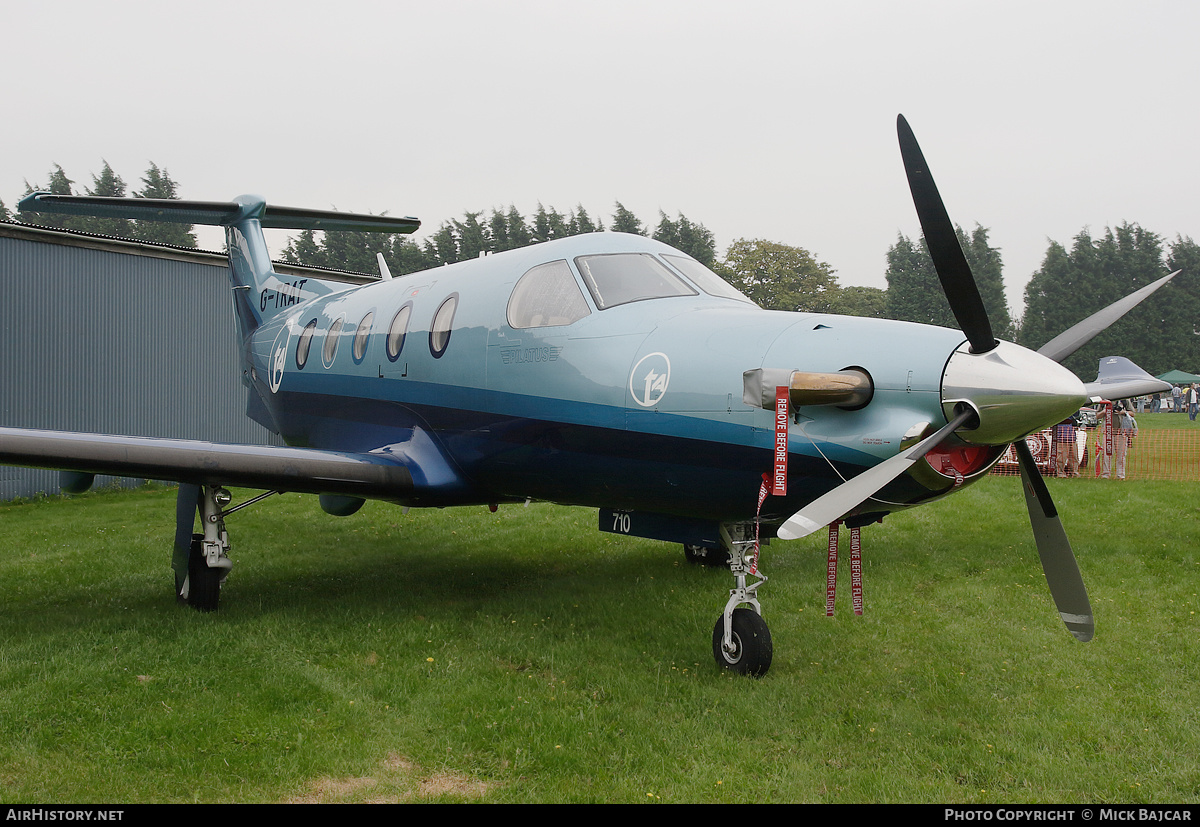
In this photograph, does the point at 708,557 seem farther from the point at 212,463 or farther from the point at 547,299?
the point at 212,463

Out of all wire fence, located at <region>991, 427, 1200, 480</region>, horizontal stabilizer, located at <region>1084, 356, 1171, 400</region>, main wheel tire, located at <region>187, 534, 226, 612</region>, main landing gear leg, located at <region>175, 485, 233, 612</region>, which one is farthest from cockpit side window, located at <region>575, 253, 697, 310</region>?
wire fence, located at <region>991, 427, 1200, 480</region>

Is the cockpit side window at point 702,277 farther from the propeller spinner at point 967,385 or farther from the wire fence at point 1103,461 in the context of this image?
the wire fence at point 1103,461

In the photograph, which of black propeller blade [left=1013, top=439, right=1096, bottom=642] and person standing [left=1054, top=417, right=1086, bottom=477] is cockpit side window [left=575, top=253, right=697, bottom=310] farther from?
person standing [left=1054, top=417, right=1086, bottom=477]

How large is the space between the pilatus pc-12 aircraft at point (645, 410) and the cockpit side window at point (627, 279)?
0.02 metres

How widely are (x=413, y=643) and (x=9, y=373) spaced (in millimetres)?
13326

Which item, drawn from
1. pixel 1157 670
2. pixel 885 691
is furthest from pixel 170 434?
pixel 1157 670

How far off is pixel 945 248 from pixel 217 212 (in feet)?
→ 37.3

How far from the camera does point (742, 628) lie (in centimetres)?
579

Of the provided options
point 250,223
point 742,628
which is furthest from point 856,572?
point 250,223

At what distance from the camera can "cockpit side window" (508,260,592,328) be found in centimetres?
630

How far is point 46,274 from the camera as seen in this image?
16.2m

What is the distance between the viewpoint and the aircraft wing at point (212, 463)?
6441 millimetres

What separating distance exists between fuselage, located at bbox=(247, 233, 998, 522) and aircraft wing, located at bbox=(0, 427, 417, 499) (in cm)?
34

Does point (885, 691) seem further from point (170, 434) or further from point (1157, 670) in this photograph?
point (170, 434)
